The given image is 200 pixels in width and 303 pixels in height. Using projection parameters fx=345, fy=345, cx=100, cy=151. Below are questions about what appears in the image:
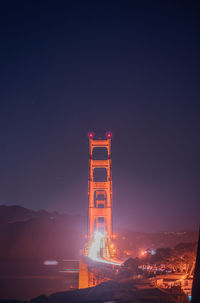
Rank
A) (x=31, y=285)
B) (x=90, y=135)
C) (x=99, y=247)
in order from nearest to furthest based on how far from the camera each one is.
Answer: (x=31, y=285) < (x=99, y=247) < (x=90, y=135)

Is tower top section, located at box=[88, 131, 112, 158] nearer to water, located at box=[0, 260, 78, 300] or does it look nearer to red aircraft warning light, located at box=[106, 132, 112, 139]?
red aircraft warning light, located at box=[106, 132, 112, 139]

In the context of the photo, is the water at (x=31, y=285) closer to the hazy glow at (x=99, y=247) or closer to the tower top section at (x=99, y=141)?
the hazy glow at (x=99, y=247)

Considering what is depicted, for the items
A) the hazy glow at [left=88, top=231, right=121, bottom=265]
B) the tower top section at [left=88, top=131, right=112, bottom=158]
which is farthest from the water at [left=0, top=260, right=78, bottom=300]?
the tower top section at [left=88, top=131, right=112, bottom=158]

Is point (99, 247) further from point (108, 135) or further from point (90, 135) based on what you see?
point (90, 135)

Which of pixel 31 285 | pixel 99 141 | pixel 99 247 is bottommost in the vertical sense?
pixel 31 285

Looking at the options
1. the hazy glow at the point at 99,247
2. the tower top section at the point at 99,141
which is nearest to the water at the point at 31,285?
the hazy glow at the point at 99,247

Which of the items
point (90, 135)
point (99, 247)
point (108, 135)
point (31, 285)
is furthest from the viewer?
point (90, 135)

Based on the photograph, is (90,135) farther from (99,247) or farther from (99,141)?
(99,247)

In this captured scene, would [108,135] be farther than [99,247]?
Yes

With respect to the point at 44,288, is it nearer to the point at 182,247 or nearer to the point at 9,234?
the point at 182,247

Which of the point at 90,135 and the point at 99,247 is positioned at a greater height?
the point at 90,135

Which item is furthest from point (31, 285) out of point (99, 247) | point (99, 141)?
point (99, 141)
